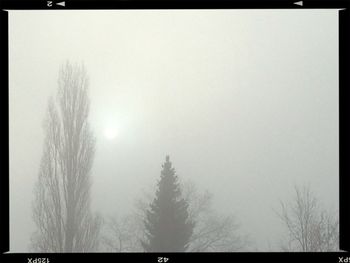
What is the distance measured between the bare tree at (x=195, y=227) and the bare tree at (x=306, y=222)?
2.20ft

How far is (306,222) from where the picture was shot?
5.34 m

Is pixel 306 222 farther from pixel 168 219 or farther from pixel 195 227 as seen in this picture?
pixel 168 219

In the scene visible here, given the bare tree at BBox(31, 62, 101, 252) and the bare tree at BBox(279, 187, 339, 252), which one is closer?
the bare tree at BBox(279, 187, 339, 252)

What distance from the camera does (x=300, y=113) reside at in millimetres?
5250

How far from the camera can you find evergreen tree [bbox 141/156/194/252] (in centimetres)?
514

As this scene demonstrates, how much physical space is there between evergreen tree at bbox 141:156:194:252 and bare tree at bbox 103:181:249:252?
9 cm

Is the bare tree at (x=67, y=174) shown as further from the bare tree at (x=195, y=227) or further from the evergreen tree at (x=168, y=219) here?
the evergreen tree at (x=168, y=219)
